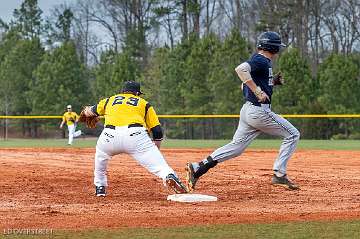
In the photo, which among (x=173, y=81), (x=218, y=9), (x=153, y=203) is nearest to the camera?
(x=153, y=203)

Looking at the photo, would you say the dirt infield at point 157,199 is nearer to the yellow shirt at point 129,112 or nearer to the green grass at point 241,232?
the green grass at point 241,232

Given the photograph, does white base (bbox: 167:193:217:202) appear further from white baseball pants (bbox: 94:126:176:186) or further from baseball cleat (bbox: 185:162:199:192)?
baseball cleat (bbox: 185:162:199:192)

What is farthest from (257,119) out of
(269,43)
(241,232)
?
(241,232)

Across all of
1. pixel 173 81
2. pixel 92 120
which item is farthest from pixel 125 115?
pixel 173 81

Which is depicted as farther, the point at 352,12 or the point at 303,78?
the point at 352,12

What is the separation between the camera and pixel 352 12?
175ft

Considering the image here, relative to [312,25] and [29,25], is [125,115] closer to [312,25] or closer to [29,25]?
[312,25]

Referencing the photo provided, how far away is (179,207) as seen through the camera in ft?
27.6

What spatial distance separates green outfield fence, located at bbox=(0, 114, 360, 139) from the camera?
41281 millimetres

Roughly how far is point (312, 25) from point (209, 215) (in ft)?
158

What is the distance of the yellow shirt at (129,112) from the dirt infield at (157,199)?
3.16 feet

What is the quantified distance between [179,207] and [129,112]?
1.41 meters

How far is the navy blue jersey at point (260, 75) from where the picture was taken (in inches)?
385

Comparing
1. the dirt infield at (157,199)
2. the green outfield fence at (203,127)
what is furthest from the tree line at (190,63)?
the dirt infield at (157,199)
